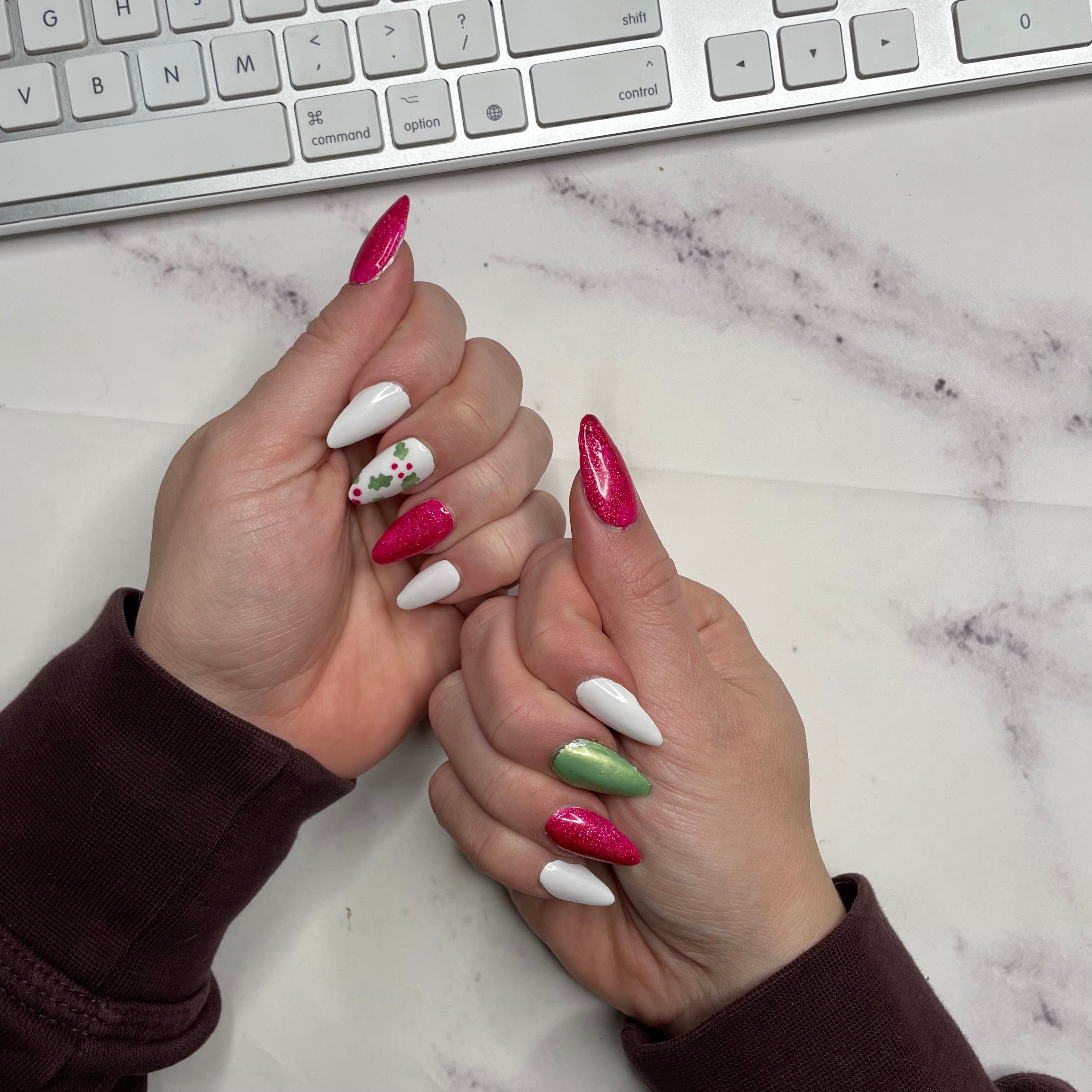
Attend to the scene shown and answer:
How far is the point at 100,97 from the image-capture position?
657mm

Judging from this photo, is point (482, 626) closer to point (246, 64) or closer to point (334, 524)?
point (334, 524)

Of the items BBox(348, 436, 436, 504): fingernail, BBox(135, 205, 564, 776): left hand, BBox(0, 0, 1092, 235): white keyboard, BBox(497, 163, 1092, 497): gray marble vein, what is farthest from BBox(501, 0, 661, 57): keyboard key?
BBox(348, 436, 436, 504): fingernail

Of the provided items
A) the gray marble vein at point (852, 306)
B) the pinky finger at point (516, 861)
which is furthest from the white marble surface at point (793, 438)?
the pinky finger at point (516, 861)

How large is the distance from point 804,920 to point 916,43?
2.00ft

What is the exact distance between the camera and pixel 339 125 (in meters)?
0.67

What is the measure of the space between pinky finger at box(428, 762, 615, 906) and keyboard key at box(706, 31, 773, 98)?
1.72 ft

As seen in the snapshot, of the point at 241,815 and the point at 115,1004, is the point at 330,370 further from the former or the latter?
the point at 115,1004

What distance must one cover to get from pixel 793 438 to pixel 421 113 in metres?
0.36

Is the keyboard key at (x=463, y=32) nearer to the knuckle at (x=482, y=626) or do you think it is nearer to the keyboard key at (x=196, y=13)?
the keyboard key at (x=196, y=13)

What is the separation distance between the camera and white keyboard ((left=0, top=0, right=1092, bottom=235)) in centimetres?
66

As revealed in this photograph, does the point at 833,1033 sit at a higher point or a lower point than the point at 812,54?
lower

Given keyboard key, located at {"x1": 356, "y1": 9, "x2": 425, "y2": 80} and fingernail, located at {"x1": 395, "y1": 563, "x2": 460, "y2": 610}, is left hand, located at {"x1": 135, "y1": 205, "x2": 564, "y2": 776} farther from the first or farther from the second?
keyboard key, located at {"x1": 356, "y1": 9, "x2": 425, "y2": 80}

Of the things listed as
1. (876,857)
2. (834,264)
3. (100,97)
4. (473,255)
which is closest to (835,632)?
(876,857)

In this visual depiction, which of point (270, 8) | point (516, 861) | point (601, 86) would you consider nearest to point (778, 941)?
point (516, 861)
